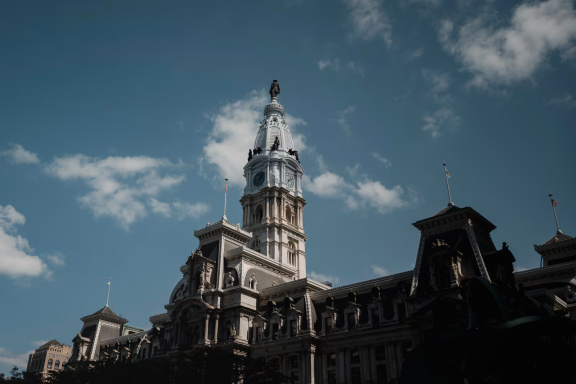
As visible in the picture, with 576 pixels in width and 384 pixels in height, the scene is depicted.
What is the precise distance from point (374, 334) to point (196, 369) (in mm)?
19990

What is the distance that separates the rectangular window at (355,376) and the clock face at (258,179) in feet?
189

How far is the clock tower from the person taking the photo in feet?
332

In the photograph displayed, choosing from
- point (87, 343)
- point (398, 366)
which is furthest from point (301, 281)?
point (87, 343)

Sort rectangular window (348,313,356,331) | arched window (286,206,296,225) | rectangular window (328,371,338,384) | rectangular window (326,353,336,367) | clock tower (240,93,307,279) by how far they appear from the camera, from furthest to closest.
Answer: arched window (286,206,296,225), clock tower (240,93,307,279), rectangular window (326,353,336,367), rectangular window (348,313,356,331), rectangular window (328,371,338,384)

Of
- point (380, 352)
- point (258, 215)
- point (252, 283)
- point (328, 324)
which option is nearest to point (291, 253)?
point (258, 215)

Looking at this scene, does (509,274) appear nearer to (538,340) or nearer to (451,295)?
(451,295)

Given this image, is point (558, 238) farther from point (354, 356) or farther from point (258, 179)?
point (258, 179)

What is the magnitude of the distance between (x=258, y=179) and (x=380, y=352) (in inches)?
2371

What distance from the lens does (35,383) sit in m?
70.2

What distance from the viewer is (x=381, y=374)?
55.5 m

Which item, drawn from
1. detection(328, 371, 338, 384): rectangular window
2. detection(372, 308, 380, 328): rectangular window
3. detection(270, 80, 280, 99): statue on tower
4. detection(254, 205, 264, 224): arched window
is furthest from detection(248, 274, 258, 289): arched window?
detection(270, 80, 280, 99): statue on tower

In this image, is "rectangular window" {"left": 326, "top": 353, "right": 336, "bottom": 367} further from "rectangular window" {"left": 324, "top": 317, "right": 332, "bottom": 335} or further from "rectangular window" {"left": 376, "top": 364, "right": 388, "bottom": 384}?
"rectangular window" {"left": 376, "top": 364, "right": 388, "bottom": 384}

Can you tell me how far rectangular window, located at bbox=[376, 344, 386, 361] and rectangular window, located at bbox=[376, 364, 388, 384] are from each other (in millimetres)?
737

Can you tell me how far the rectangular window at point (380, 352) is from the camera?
184ft
